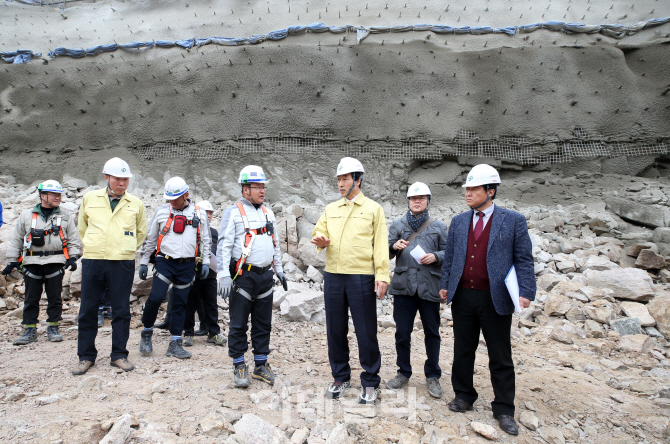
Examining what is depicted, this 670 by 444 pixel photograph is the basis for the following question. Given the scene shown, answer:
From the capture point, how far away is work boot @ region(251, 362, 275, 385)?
3.70 m

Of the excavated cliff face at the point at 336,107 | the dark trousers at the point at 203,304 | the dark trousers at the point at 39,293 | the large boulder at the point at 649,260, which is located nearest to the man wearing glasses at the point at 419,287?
the dark trousers at the point at 203,304

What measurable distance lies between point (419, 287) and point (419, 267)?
0.62 feet

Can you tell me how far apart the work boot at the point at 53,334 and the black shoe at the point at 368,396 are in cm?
402

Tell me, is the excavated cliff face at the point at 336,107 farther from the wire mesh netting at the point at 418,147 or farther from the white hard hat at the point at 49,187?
the white hard hat at the point at 49,187

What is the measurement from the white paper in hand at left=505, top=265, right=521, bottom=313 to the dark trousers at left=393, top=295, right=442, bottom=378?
892 mm

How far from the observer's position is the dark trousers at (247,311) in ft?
11.9

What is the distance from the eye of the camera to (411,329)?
12.2 feet

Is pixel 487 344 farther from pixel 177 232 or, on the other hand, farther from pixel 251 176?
pixel 177 232

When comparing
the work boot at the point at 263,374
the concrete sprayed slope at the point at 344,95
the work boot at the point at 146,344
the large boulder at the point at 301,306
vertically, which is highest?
the concrete sprayed slope at the point at 344,95

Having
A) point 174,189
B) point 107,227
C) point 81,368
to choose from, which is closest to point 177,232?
point 174,189

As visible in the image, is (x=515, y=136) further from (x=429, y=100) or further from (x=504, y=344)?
(x=504, y=344)

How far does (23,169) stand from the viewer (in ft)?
40.5

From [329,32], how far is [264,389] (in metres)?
12.8

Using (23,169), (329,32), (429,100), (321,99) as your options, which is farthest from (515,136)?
(23,169)
